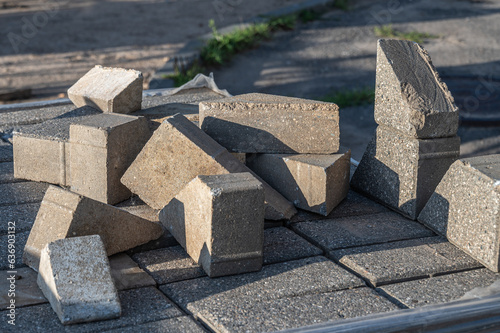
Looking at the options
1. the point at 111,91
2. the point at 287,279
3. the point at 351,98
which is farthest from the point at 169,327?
the point at 351,98

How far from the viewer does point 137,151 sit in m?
4.00

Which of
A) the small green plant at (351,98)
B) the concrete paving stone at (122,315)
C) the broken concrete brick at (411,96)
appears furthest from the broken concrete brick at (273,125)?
the small green plant at (351,98)

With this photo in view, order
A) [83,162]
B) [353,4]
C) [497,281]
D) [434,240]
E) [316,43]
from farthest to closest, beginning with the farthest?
[353,4]
[316,43]
[83,162]
[434,240]
[497,281]

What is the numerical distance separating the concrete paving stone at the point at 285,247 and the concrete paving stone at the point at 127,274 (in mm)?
642

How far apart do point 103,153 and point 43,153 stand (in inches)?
25.3

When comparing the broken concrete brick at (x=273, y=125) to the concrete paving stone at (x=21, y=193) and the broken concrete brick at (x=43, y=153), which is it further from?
the concrete paving stone at (x=21, y=193)

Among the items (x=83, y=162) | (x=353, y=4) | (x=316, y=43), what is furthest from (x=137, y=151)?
(x=353, y=4)

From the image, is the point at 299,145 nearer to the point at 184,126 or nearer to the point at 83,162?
Result: the point at 184,126

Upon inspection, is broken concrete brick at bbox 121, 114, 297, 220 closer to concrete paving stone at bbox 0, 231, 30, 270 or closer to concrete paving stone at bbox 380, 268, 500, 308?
concrete paving stone at bbox 0, 231, 30, 270

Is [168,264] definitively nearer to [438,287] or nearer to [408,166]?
[438,287]

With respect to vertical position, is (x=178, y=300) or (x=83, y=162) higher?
(x=83, y=162)

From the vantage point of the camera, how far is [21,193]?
4.08 meters

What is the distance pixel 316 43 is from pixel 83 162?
25.6 ft

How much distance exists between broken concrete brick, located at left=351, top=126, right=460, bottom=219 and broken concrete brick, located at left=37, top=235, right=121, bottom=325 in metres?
1.90
